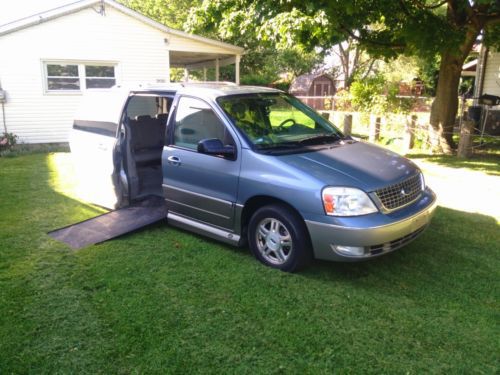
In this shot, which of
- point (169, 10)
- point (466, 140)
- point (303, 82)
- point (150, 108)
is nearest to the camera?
point (150, 108)

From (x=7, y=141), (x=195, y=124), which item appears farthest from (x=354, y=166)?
(x=7, y=141)

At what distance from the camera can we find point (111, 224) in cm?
542

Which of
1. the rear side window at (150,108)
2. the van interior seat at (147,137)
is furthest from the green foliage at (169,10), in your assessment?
the van interior seat at (147,137)

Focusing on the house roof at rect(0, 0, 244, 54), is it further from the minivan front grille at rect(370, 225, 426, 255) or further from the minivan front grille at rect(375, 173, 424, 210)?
the minivan front grille at rect(370, 225, 426, 255)

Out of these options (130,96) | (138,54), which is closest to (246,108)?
(130,96)

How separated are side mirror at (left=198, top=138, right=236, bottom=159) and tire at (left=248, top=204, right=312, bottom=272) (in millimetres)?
665

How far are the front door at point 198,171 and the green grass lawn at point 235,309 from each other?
0.43m

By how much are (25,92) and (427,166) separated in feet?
36.4

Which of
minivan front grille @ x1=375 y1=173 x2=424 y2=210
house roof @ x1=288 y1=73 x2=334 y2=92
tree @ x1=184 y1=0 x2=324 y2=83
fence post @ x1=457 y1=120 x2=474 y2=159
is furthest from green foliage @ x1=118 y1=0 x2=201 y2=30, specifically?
minivan front grille @ x1=375 y1=173 x2=424 y2=210

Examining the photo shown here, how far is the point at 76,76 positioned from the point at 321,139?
34.9 ft

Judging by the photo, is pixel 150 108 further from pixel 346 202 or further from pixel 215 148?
pixel 346 202

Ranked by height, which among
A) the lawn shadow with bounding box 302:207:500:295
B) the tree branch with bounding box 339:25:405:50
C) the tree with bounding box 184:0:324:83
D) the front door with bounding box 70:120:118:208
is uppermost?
the tree with bounding box 184:0:324:83

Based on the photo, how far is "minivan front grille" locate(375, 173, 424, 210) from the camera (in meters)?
3.92

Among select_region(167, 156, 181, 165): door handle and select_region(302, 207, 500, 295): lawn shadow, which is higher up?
select_region(167, 156, 181, 165): door handle
